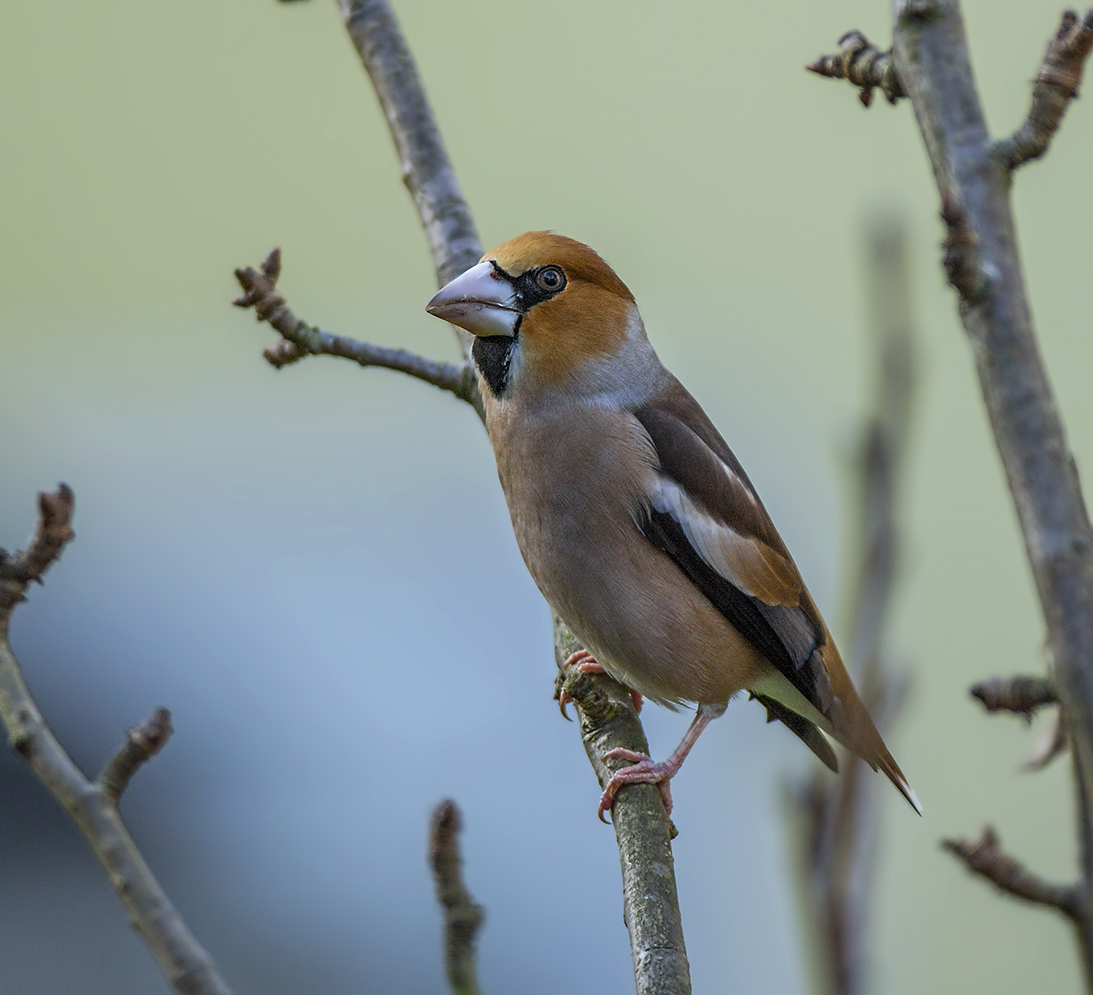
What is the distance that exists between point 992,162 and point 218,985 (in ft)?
2.85

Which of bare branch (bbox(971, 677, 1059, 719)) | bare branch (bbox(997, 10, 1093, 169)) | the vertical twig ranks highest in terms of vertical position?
the vertical twig

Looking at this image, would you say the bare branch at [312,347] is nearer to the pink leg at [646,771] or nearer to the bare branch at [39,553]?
the pink leg at [646,771]

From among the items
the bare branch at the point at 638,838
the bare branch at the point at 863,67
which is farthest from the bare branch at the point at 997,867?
the bare branch at the point at 863,67

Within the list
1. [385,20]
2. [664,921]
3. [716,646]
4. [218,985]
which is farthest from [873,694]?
[385,20]

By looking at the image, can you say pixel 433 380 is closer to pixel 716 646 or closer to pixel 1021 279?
pixel 716 646

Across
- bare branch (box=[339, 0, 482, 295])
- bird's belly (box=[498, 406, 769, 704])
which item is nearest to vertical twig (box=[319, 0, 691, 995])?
bare branch (box=[339, 0, 482, 295])

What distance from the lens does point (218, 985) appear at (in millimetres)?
908

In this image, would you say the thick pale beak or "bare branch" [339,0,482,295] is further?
"bare branch" [339,0,482,295]

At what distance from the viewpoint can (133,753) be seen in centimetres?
106

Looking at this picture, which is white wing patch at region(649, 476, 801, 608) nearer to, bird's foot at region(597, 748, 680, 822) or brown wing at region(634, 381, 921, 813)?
brown wing at region(634, 381, 921, 813)

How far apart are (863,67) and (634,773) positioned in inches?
44.1

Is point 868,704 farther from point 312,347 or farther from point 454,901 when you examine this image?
point 312,347

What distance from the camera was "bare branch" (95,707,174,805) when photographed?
102cm

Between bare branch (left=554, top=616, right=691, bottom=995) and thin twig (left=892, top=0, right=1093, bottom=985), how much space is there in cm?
98
